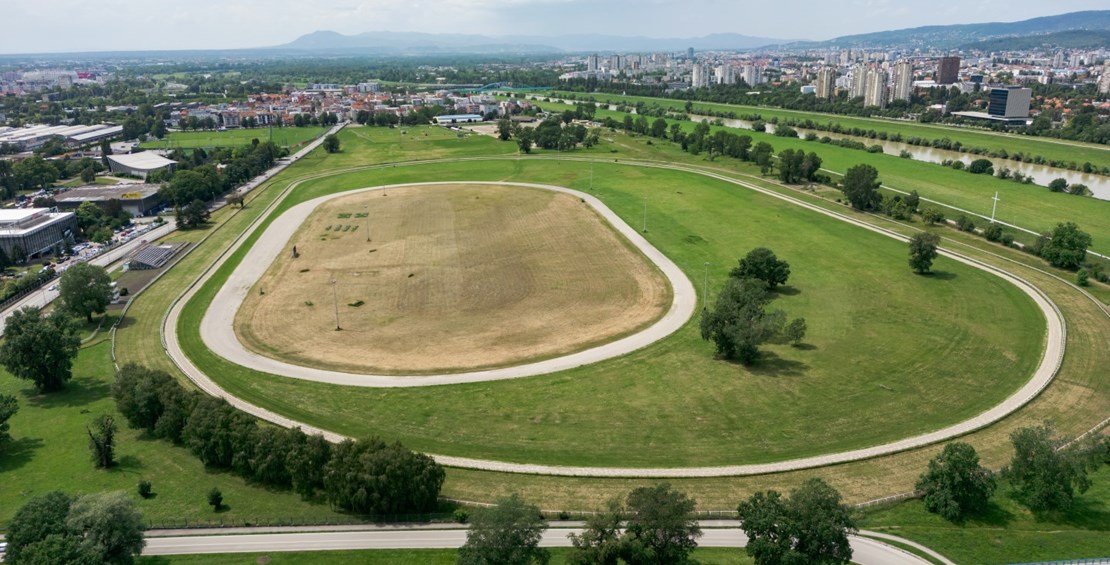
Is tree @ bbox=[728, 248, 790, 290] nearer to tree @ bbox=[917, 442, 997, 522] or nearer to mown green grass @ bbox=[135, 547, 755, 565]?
tree @ bbox=[917, 442, 997, 522]

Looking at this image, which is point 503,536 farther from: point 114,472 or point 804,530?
point 114,472

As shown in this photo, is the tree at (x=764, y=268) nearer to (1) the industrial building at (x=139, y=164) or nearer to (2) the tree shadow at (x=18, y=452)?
(2) the tree shadow at (x=18, y=452)

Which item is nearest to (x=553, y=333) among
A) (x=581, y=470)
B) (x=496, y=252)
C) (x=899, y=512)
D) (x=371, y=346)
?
(x=371, y=346)

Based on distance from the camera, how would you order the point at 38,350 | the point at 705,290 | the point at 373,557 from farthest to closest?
the point at 705,290 → the point at 38,350 → the point at 373,557

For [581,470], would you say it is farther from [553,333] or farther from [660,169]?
[660,169]

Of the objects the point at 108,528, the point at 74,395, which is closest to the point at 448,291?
the point at 74,395

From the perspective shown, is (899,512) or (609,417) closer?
(899,512)

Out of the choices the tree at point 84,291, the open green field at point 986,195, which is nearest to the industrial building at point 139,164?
the tree at point 84,291
